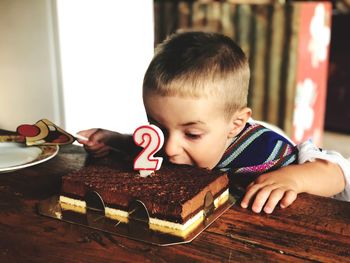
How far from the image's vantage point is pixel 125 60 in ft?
7.31

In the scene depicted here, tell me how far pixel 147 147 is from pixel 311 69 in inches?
121

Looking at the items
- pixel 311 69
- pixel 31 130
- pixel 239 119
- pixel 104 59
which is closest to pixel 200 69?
pixel 239 119

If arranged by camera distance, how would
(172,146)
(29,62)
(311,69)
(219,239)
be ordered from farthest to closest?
(311,69) < (29,62) < (172,146) < (219,239)

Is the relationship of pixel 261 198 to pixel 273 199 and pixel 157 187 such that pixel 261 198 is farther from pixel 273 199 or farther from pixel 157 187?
pixel 157 187

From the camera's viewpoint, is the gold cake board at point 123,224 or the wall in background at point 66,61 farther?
the wall in background at point 66,61

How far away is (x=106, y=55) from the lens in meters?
2.10

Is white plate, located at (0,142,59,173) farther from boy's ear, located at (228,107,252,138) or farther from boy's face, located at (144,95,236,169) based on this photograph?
boy's ear, located at (228,107,252,138)

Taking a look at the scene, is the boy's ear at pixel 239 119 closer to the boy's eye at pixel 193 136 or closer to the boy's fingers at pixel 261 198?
the boy's eye at pixel 193 136

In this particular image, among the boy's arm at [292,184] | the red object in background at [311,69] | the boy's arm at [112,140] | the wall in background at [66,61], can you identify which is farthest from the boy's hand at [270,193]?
the red object in background at [311,69]

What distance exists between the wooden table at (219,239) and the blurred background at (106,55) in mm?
884

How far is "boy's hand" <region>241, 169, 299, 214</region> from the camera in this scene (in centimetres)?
99

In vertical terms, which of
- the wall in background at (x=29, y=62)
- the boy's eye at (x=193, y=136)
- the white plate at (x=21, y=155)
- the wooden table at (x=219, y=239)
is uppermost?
the wall in background at (x=29, y=62)

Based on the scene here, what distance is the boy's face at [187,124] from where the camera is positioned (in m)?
1.13

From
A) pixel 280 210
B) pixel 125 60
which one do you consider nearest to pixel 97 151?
pixel 280 210
